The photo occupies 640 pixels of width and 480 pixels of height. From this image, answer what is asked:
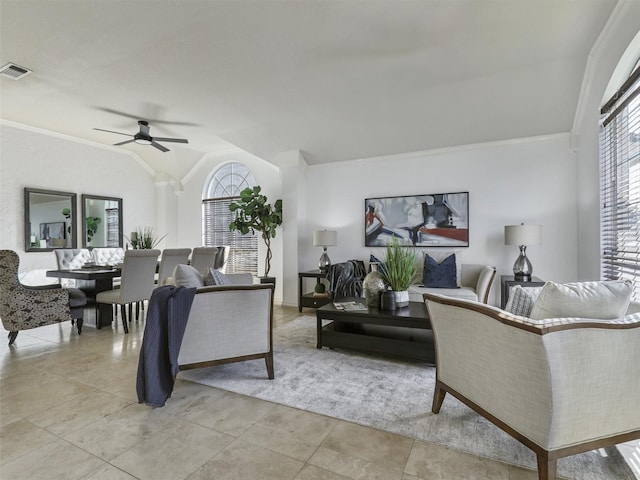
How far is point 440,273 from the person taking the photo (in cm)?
415

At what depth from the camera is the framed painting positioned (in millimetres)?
4500

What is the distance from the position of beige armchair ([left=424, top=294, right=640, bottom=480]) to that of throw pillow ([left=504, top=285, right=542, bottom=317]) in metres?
0.43

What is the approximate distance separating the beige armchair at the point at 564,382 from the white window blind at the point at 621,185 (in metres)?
1.32

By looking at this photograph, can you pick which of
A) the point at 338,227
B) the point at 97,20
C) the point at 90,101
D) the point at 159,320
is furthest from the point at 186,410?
the point at 90,101

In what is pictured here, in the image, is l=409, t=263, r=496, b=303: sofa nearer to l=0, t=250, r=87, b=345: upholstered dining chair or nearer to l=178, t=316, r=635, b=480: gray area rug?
l=178, t=316, r=635, b=480: gray area rug

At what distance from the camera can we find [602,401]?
1343 millimetres

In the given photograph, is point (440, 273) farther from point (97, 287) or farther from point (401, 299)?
point (97, 287)

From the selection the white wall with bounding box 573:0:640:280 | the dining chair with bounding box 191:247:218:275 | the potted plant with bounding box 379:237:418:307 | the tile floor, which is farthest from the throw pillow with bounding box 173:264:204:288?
the white wall with bounding box 573:0:640:280

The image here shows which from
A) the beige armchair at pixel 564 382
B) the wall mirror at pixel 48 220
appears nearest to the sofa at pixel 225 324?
the beige armchair at pixel 564 382

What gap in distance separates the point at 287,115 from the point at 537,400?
398 centimetres

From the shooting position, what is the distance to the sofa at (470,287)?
3.77 meters

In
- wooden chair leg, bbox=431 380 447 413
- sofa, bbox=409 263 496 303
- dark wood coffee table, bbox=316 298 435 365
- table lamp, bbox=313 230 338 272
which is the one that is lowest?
wooden chair leg, bbox=431 380 447 413

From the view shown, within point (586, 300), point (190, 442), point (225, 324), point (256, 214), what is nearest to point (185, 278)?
point (225, 324)

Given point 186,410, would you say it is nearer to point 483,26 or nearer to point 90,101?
point 483,26
